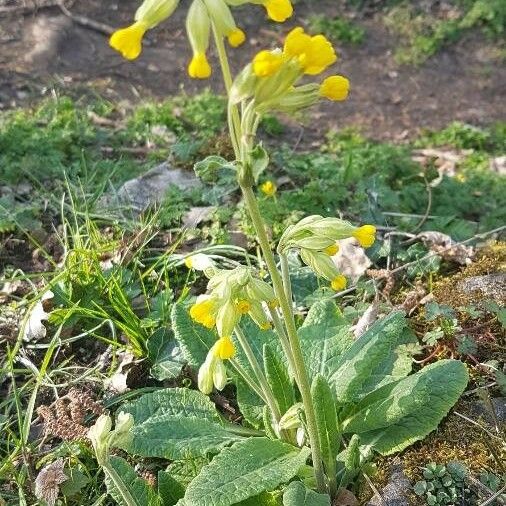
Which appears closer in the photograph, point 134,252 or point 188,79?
point 134,252

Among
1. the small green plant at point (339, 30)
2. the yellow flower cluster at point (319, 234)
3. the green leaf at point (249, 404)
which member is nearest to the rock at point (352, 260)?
the green leaf at point (249, 404)

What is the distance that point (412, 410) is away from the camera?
2324 millimetres

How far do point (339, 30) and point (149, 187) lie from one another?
12.7 ft

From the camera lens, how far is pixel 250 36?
7.35 meters

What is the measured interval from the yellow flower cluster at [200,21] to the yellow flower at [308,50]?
0.11 meters

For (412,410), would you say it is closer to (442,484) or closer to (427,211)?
(442,484)

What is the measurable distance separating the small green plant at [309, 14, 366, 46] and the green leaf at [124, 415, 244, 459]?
5.61m

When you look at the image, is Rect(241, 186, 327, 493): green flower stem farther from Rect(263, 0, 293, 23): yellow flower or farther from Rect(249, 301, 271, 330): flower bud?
Rect(263, 0, 293, 23): yellow flower

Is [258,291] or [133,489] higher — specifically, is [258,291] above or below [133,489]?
above

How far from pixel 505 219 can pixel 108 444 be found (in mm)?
2782

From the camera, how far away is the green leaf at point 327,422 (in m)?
2.30

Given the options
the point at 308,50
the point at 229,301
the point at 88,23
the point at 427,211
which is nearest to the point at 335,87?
the point at 308,50

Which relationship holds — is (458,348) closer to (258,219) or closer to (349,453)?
(349,453)

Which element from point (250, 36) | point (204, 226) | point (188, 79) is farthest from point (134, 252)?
point (250, 36)
